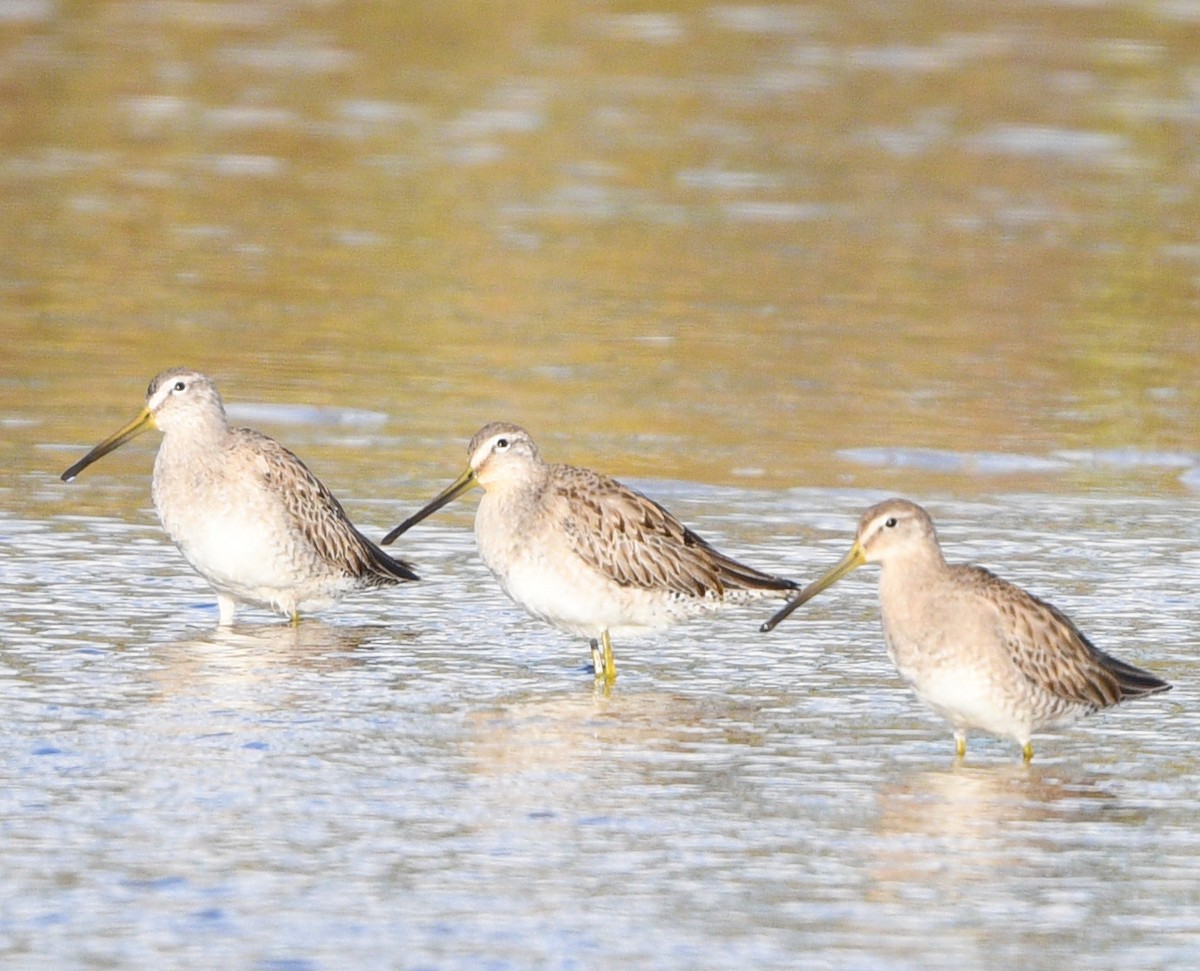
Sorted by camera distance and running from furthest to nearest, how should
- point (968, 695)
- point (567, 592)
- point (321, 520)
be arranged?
point (321, 520), point (567, 592), point (968, 695)

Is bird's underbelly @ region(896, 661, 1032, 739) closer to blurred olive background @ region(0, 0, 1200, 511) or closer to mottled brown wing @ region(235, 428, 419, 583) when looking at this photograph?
mottled brown wing @ region(235, 428, 419, 583)

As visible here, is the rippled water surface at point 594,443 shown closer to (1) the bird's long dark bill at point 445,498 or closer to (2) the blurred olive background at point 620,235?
(2) the blurred olive background at point 620,235

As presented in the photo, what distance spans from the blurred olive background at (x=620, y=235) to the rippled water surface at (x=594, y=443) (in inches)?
→ 2.4

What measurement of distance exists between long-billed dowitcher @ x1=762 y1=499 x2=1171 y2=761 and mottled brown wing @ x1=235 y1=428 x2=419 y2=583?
2320 mm

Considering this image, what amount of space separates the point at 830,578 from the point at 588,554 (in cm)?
105

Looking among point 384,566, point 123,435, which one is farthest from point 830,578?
point 123,435

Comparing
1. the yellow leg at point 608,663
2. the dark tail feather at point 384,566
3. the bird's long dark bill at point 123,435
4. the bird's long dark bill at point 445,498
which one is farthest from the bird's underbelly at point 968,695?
the bird's long dark bill at point 123,435

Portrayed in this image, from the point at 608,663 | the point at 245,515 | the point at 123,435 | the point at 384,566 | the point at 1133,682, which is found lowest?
the point at 608,663

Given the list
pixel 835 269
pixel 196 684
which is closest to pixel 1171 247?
pixel 835 269

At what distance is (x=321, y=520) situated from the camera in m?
9.95

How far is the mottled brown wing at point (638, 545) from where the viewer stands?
9.26m

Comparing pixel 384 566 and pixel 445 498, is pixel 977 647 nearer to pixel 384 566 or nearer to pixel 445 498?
pixel 445 498

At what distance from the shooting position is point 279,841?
6.94 metres

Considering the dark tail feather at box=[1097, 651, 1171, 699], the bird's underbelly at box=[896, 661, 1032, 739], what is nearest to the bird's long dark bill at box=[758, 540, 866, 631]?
the bird's underbelly at box=[896, 661, 1032, 739]
